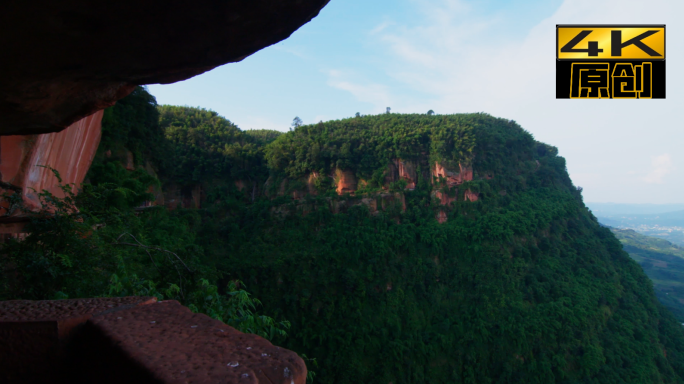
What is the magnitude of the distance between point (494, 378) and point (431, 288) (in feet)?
19.9

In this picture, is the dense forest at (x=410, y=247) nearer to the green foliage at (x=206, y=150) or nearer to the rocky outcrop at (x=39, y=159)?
the green foliage at (x=206, y=150)

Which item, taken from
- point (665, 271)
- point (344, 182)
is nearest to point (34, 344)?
point (344, 182)

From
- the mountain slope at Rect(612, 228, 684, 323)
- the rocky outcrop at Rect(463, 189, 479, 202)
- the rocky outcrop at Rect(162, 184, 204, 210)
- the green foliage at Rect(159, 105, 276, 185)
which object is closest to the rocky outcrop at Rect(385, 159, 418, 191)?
the rocky outcrop at Rect(463, 189, 479, 202)

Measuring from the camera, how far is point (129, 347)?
4.15 feet

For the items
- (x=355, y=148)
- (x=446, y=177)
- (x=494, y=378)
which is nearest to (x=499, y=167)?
(x=446, y=177)

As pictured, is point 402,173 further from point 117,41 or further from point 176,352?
point 176,352

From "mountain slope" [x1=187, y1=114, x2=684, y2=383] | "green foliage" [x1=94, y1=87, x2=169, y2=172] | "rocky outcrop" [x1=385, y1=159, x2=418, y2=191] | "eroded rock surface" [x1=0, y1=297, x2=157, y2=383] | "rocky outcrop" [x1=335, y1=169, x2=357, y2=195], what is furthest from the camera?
"rocky outcrop" [x1=385, y1=159, x2=418, y2=191]

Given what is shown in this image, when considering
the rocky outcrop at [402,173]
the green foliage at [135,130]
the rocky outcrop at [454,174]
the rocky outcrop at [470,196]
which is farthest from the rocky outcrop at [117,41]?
the rocky outcrop at [470,196]

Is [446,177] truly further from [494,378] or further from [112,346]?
[112,346]

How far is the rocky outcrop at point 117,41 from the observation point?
5.65 ft

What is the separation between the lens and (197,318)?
59.3 inches

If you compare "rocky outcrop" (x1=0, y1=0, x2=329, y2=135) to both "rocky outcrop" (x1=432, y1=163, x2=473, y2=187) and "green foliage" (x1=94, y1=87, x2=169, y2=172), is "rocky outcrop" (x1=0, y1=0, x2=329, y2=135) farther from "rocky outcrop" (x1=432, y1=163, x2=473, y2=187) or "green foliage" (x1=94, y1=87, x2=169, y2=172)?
"rocky outcrop" (x1=432, y1=163, x2=473, y2=187)

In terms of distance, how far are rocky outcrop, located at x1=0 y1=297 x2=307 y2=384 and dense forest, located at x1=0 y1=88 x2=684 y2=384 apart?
378 inches

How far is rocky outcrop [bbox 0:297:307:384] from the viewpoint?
1.10 metres
